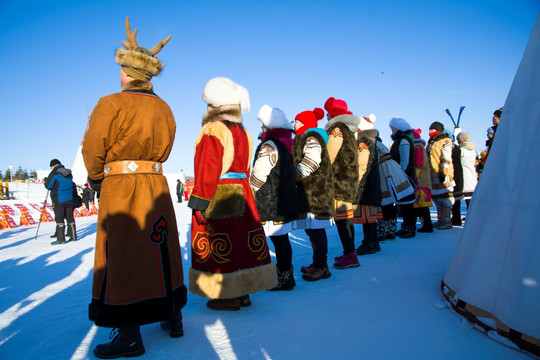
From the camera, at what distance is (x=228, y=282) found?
2.84 m

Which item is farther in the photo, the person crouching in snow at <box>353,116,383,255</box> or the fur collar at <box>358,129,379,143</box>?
the fur collar at <box>358,129,379,143</box>

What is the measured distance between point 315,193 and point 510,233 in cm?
198

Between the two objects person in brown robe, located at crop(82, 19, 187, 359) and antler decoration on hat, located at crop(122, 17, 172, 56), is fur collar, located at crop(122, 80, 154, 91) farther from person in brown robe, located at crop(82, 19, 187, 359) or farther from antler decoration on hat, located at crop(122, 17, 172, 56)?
antler decoration on hat, located at crop(122, 17, 172, 56)

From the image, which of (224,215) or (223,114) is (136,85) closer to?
(223,114)

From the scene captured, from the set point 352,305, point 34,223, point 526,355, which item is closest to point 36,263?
point 352,305

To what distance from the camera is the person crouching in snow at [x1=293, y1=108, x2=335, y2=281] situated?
3779 millimetres

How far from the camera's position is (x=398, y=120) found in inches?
241

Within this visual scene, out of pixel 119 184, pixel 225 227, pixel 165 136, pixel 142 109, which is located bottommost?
pixel 225 227

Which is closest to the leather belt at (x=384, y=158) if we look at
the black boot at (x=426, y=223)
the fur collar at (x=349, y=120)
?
the fur collar at (x=349, y=120)

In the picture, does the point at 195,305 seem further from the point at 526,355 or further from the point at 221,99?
the point at 526,355

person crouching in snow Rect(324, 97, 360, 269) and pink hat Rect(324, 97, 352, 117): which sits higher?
pink hat Rect(324, 97, 352, 117)

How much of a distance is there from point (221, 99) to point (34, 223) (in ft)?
39.9

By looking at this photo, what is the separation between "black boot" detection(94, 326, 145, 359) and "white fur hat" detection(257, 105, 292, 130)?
2.24m

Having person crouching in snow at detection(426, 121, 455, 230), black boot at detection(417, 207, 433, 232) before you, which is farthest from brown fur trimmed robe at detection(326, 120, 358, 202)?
person crouching in snow at detection(426, 121, 455, 230)
